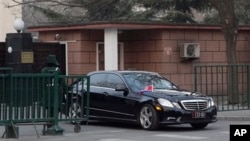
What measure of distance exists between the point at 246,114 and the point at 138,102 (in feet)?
16.8

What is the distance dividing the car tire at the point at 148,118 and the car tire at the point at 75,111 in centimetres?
160

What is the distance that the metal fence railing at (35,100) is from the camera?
16766 millimetres

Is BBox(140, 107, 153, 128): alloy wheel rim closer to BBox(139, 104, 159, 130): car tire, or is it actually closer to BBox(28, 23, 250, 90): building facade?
BBox(139, 104, 159, 130): car tire

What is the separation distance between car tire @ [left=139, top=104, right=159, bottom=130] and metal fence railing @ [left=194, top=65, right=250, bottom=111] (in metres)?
4.85

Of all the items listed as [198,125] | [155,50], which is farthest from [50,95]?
[155,50]

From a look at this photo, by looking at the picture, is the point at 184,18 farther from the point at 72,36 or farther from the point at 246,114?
the point at 246,114

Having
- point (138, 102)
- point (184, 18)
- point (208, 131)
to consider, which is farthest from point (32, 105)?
point (184, 18)

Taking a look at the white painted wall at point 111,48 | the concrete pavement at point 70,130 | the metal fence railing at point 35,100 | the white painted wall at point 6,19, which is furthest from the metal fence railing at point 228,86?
the white painted wall at point 6,19

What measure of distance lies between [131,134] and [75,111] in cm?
162

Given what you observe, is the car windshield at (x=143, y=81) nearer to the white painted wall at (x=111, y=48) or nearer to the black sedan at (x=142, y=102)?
the black sedan at (x=142, y=102)

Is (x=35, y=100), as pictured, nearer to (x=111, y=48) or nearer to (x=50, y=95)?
(x=50, y=95)

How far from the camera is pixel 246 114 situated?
22828 mm

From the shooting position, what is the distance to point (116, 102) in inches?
778

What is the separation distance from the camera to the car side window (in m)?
20.0
